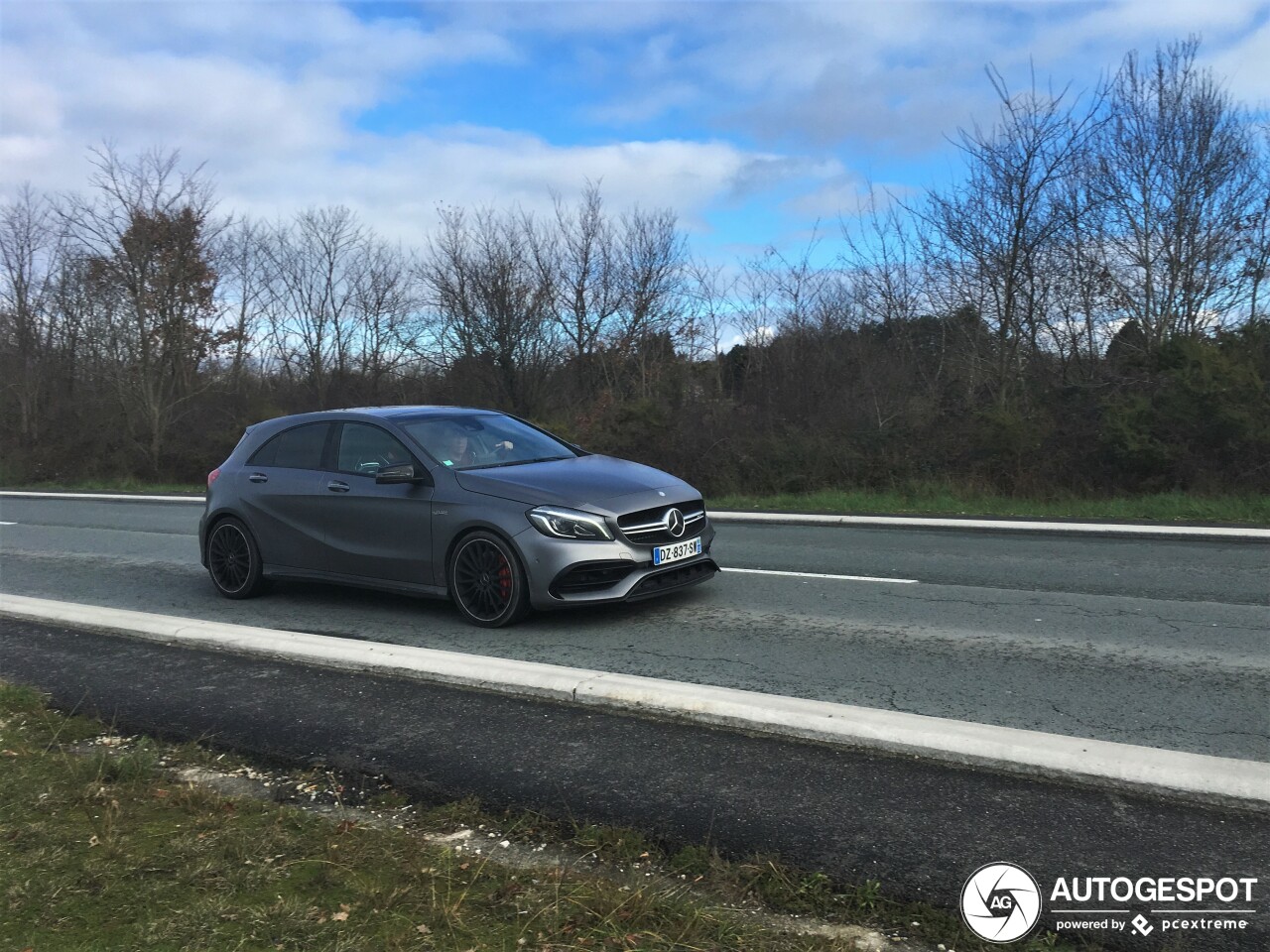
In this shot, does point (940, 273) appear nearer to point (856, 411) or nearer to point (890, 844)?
point (856, 411)

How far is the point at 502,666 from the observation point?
5.49 m

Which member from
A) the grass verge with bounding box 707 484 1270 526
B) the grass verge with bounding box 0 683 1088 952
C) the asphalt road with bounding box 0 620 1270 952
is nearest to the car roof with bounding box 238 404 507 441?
the asphalt road with bounding box 0 620 1270 952

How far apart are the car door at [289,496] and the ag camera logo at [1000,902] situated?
6.01m

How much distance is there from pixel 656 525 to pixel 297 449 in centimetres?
341

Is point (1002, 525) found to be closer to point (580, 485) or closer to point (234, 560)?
point (580, 485)

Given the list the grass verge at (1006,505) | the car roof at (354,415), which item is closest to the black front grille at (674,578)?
the car roof at (354,415)

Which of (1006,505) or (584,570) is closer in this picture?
(584,570)

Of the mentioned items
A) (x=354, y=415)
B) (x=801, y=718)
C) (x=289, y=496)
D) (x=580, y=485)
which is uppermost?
(x=354, y=415)

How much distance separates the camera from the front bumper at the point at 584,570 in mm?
6504

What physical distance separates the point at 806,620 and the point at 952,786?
3208 mm

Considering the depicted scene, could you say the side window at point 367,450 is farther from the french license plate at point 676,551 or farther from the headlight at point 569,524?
the french license plate at point 676,551

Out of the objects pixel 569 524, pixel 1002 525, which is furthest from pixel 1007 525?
pixel 569 524

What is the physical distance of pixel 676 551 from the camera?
22.9 ft

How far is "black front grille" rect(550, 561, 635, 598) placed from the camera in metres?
6.53
